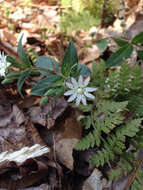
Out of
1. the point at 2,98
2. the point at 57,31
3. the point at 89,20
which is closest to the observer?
the point at 2,98

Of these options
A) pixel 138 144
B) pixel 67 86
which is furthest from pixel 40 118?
pixel 138 144

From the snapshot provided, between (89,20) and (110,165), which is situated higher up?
(89,20)

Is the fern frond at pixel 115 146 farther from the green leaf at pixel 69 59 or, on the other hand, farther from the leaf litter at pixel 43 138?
the green leaf at pixel 69 59

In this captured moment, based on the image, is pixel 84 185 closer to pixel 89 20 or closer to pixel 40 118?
pixel 40 118

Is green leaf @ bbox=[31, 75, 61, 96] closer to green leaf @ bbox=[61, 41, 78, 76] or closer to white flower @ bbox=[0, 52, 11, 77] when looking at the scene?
green leaf @ bbox=[61, 41, 78, 76]

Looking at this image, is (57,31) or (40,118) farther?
(57,31)

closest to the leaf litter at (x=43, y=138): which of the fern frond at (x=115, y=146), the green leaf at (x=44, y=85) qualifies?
the fern frond at (x=115, y=146)

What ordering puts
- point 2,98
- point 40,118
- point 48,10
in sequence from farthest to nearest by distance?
1. point 48,10
2. point 2,98
3. point 40,118

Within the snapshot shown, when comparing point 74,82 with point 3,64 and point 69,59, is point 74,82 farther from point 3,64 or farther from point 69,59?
point 3,64

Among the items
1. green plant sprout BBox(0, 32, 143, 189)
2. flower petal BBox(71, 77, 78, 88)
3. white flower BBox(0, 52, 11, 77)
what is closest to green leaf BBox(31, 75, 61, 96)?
green plant sprout BBox(0, 32, 143, 189)
